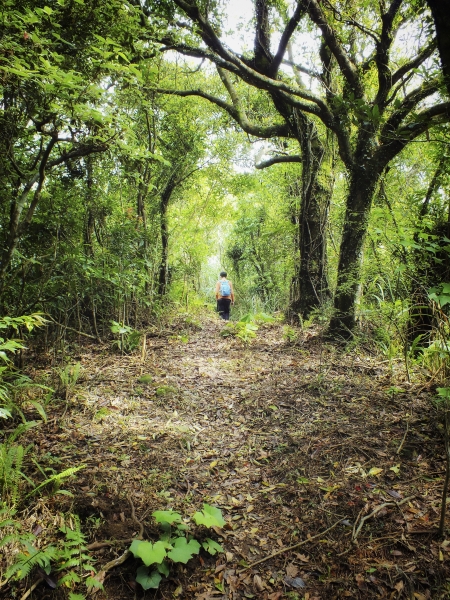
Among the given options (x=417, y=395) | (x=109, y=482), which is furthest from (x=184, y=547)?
(x=417, y=395)

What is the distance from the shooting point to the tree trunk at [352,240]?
5.31 meters

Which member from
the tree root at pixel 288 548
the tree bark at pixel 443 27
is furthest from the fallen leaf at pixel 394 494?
the tree bark at pixel 443 27

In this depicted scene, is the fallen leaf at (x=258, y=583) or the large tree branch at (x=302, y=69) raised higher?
the large tree branch at (x=302, y=69)

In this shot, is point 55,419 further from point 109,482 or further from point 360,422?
point 360,422

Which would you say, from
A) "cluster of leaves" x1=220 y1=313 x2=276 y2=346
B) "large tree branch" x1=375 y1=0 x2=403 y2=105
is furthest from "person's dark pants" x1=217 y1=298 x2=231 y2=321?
"large tree branch" x1=375 y1=0 x2=403 y2=105

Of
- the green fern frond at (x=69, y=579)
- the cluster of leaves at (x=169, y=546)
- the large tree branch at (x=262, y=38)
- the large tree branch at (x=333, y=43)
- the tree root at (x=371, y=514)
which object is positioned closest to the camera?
the green fern frond at (x=69, y=579)

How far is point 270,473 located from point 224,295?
26.1 ft

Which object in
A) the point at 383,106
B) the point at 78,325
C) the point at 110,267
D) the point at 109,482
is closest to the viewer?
the point at 109,482

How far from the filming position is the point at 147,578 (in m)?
1.94

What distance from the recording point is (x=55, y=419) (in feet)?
11.5

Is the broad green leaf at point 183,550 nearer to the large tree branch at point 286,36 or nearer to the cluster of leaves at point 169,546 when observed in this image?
the cluster of leaves at point 169,546

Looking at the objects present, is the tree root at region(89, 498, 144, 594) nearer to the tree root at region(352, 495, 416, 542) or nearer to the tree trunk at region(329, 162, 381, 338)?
the tree root at region(352, 495, 416, 542)

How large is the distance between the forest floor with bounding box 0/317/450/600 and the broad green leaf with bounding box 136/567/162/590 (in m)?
0.07

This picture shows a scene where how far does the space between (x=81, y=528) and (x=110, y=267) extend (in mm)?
3804
